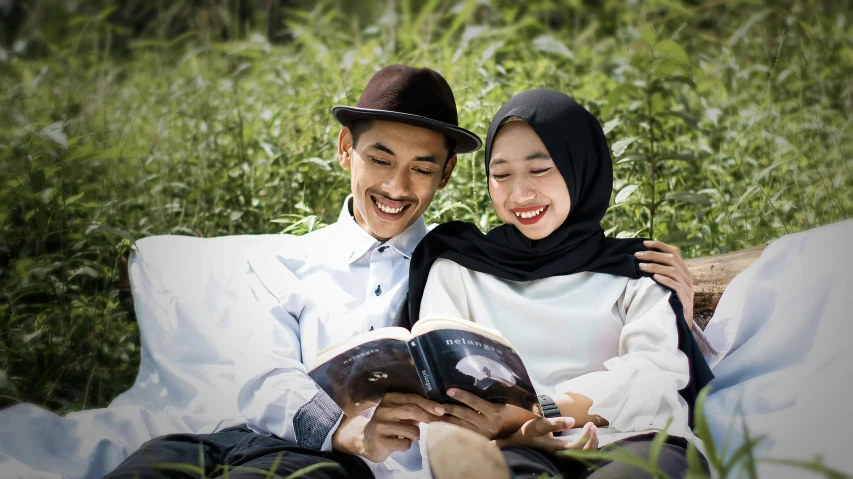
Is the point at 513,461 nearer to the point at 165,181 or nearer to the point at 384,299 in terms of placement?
the point at 384,299

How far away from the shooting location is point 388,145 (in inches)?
116

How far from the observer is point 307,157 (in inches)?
182

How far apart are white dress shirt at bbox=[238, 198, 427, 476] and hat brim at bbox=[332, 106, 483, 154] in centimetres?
36

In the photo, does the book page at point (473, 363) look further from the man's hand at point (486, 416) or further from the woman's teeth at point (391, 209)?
the woman's teeth at point (391, 209)

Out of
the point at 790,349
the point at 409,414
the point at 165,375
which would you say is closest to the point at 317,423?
the point at 409,414

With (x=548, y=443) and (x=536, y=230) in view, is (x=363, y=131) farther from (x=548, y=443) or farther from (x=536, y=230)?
(x=548, y=443)

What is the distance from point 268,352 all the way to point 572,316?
1069mm

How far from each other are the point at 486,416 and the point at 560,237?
0.74m

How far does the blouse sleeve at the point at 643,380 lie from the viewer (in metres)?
2.31

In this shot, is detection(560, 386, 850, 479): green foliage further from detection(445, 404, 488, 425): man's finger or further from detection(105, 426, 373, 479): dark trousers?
detection(105, 426, 373, 479): dark trousers

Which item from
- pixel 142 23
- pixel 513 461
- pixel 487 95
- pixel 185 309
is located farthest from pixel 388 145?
pixel 142 23

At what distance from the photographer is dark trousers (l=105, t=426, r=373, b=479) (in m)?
2.28

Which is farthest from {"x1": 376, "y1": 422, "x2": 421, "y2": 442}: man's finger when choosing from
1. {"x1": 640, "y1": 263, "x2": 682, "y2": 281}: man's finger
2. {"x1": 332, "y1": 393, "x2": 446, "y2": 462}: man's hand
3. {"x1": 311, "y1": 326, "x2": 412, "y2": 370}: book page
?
{"x1": 640, "y1": 263, "x2": 682, "y2": 281}: man's finger

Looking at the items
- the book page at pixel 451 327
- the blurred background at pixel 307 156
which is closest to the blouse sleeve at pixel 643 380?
the book page at pixel 451 327
